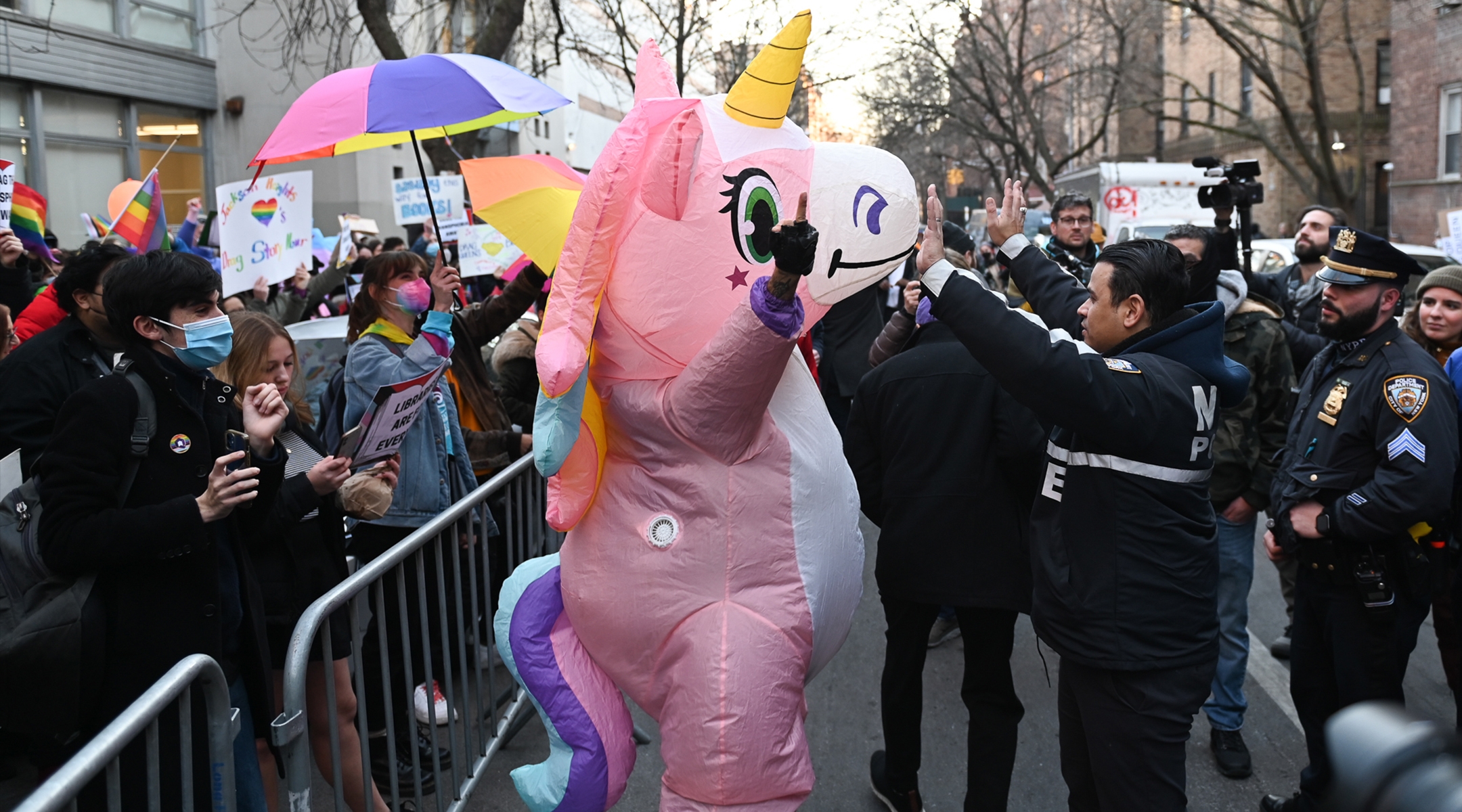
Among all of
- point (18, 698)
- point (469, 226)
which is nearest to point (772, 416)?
point (18, 698)

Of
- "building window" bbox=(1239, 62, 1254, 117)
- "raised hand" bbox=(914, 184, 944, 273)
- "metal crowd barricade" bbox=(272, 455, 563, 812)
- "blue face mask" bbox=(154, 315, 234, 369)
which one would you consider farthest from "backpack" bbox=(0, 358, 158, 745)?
"building window" bbox=(1239, 62, 1254, 117)

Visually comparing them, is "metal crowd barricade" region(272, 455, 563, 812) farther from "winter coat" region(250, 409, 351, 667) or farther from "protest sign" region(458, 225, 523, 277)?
"protest sign" region(458, 225, 523, 277)

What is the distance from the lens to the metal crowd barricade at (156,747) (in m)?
1.73

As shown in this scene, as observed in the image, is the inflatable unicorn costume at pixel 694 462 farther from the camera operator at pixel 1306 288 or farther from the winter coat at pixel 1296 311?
the camera operator at pixel 1306 288

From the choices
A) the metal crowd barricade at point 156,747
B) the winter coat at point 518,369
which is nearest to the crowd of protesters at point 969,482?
the metal crowd barricade at point 156,747

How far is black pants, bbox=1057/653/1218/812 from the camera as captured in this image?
2811mm

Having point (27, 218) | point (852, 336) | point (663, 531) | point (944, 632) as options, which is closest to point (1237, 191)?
point (852, 336)

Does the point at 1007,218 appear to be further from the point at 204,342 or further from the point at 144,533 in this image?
the point at 144,533

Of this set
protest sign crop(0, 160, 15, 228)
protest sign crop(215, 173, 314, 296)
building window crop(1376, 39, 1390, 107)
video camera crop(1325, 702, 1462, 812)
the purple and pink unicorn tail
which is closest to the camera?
video camera crop(1325, 702, 1462, 812)

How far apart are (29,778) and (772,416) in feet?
11.7

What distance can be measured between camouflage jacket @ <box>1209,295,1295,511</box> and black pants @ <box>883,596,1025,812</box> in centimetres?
142

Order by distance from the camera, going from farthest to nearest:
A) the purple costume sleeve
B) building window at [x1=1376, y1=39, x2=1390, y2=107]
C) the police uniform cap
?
building window at [x1=1376, y1=39, x2=1390, y2=107] < the police uniform cap < the purple costume sleeve

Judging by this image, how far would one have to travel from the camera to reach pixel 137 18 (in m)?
15.0

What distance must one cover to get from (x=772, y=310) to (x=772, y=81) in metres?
0.68
